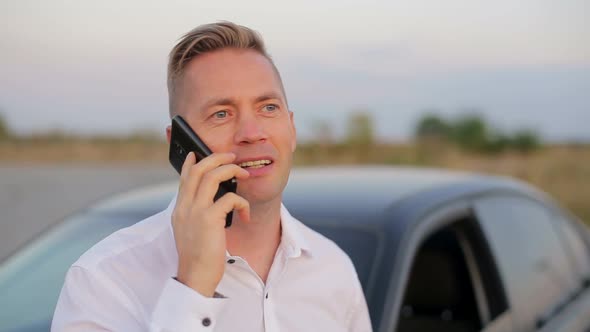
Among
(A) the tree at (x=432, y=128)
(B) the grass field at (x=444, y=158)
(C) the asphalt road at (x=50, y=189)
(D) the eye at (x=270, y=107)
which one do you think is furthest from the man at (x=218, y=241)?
(A) the tree at (x=432, y=128)

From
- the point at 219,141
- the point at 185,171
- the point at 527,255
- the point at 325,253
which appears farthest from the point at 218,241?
the point at 527,255

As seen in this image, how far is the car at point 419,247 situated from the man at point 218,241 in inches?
24.6

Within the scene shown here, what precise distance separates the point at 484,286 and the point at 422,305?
393 millimetres

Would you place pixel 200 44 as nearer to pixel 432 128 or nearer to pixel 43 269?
pixel 43 269

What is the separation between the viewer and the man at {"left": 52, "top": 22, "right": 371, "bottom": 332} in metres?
1.40

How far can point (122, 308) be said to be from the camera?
5.06ft

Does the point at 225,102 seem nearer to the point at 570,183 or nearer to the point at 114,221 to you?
the point at 114,221

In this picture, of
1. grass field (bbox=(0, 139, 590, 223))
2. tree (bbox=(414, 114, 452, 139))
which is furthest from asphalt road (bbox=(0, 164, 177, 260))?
tree (bbox=(414, 114, 452, 139))

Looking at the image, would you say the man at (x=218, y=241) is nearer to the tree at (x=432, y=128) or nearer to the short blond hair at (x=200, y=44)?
the short blond hair at (x=200, y=44)

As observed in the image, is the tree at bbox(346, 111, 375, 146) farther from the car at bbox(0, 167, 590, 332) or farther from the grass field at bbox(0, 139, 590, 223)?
the car at bbox(0, 167, 590, 332)

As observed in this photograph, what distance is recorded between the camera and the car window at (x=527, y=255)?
10.6 feet

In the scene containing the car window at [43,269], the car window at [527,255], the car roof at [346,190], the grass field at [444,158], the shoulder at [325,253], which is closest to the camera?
the shoulder at [325,253]

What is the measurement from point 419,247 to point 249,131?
1.76 meters

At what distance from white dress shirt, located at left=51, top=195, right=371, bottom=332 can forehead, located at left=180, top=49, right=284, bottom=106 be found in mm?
315
